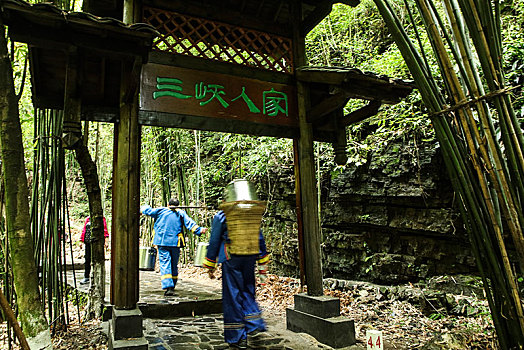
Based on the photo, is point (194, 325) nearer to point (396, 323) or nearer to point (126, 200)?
point (126, 200)

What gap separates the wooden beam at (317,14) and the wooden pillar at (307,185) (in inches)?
4.3

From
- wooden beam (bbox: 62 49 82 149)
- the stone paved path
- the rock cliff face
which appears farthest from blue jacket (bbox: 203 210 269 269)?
the rock cliff face

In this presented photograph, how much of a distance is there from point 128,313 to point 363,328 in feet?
9.90

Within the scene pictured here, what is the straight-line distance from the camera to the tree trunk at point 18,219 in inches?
69.9

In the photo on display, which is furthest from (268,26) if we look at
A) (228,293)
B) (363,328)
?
(363,328)

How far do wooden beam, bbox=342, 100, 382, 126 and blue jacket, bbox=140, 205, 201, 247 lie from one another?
324cm

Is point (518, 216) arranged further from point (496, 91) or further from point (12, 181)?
point (12, 181)

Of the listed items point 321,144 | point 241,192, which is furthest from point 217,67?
point 321,144

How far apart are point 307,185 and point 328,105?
107 centimetres

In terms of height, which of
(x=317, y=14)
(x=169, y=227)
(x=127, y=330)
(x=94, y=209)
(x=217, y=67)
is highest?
(x=317, y=14)

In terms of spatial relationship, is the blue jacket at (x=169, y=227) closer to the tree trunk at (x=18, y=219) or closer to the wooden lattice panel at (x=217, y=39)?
the wooden lattice panel at (x=217, y=39)

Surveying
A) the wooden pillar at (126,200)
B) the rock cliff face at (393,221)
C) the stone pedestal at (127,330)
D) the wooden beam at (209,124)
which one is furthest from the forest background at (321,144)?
the stone pedestal at (127,330)

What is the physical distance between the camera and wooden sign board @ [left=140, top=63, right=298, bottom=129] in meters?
3.78

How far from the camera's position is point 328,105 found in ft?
13.6
